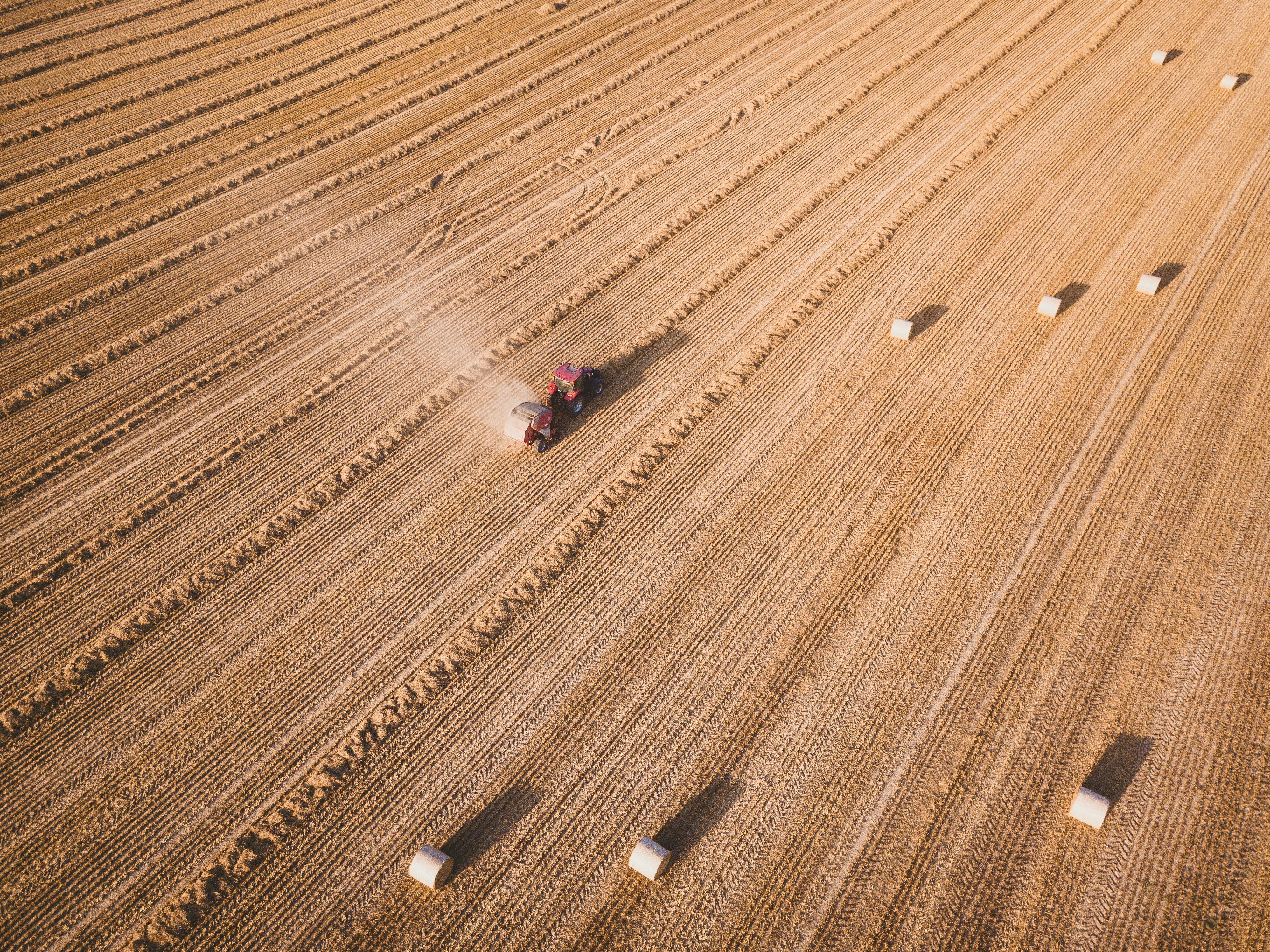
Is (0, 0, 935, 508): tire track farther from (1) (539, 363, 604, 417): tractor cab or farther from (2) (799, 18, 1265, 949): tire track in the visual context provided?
(2) (799, 18, 1265, 949): tire track

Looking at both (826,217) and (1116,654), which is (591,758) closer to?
(1116,654)

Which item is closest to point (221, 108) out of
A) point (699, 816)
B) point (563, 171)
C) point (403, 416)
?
point (563, 171)

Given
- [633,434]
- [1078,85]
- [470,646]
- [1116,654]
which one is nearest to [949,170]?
[1078,85]

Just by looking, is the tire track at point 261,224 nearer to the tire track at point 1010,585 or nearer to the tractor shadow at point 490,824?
the tractor shadow at point 490,824

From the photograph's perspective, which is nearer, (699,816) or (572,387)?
(699,816)

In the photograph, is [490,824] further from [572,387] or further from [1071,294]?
[1071,294]
